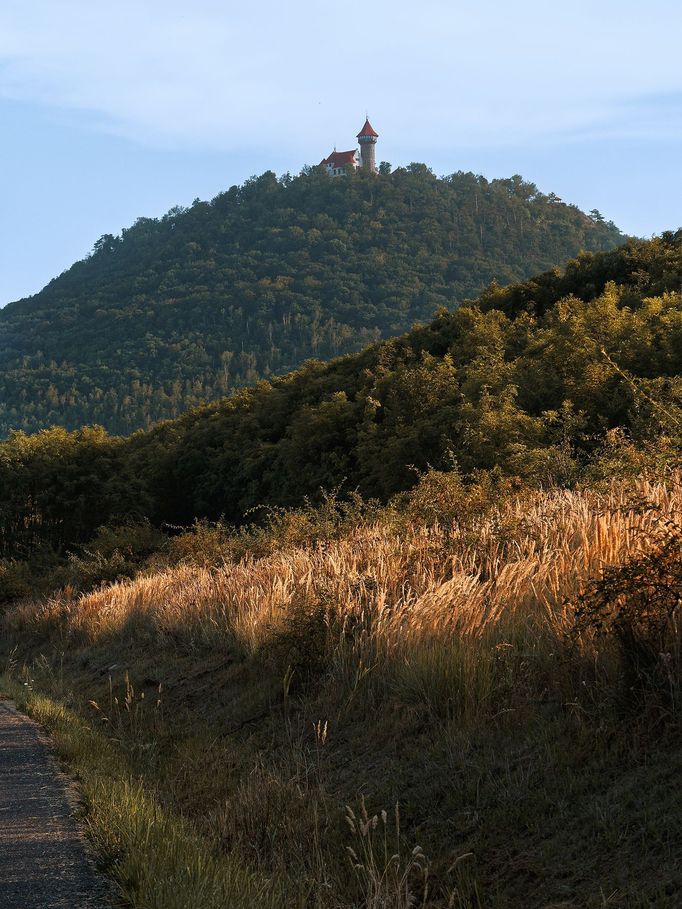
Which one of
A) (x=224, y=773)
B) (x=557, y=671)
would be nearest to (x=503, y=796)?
(x=557, y=671)

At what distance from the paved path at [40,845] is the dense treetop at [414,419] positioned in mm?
8849

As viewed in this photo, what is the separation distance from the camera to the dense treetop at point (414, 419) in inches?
1155

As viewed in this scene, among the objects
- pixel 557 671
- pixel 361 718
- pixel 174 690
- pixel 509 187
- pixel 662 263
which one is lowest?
pixel 174 690

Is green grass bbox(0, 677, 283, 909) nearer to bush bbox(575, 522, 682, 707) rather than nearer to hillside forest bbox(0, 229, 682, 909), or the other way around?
hillside forest bbox(0, 229, 682, 909)

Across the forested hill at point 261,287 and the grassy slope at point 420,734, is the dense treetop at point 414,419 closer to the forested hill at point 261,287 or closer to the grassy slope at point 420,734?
the grassy slope at point 420,734

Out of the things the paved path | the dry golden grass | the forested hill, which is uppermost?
the forested hill

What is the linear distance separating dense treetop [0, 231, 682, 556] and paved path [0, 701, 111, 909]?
8.85 metres

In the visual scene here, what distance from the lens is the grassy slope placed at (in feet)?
13.5

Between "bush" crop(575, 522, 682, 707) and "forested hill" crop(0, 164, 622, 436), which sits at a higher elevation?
"forested hill" crop(0, 164, 622, 436)

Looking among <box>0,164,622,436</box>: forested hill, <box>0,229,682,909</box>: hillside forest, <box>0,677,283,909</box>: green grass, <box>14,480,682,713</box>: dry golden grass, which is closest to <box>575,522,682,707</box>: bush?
<box>0,229,682,909</box>: hillside forest

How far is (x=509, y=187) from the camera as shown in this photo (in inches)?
7589

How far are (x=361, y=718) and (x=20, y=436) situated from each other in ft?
187

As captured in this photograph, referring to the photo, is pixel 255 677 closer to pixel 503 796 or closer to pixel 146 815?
pixel 146 815

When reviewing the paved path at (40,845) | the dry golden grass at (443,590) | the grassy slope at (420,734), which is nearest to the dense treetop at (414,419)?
the dry golden grass at (443,590)
